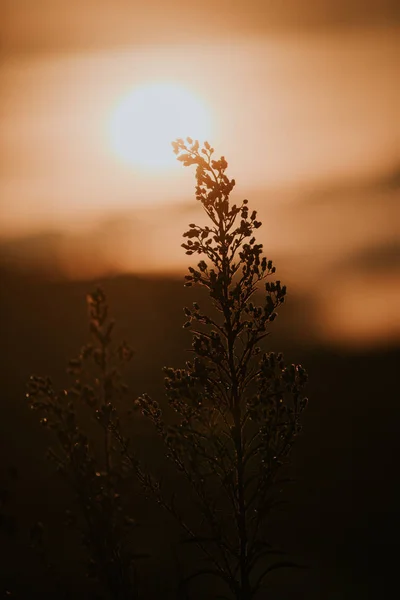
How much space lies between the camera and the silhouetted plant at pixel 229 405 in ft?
28.6

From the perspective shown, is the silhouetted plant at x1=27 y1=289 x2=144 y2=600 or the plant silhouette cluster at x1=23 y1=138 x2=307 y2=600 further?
the plant silhouette cluster at x1=23 y1=138 x2=307 y2=600

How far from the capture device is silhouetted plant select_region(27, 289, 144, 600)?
6.77 meters

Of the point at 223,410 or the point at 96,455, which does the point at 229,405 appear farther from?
the point at 96,455

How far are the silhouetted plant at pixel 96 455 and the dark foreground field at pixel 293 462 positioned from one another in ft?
2.25

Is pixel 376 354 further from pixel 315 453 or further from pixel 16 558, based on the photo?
pixel 16 558

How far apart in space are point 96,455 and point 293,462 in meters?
2.94

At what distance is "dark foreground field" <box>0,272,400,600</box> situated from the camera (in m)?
11.7

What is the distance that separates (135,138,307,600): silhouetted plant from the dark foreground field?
592 mm

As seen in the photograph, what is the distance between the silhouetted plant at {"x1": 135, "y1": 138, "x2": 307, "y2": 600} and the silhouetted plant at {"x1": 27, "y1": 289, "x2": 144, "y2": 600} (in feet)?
5.07

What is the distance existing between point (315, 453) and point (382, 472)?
8.15ft

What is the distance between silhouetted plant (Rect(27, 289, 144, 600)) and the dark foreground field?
684 mm

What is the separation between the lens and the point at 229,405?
9.23 m

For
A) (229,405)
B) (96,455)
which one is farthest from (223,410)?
(96,455)

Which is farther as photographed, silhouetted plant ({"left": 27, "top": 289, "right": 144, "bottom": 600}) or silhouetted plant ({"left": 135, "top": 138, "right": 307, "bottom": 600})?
silhouetted plant ({"left": 135, "top": 138, "right": 307, "bottom": 600})
